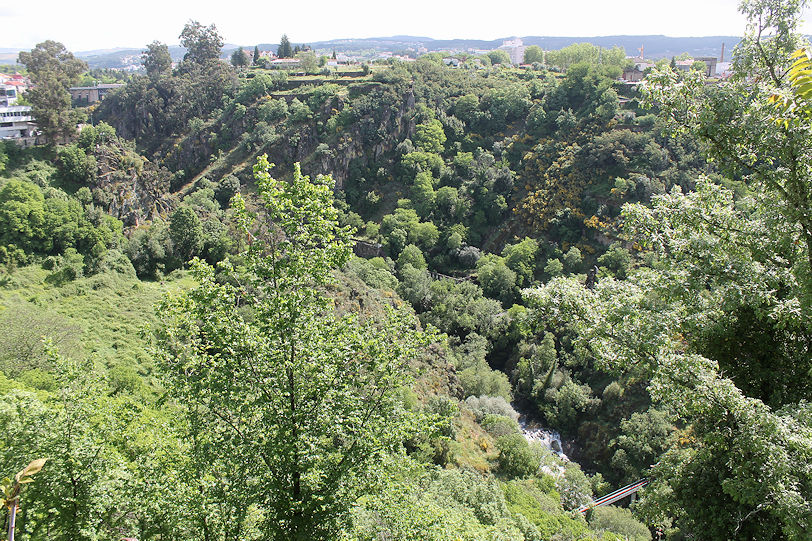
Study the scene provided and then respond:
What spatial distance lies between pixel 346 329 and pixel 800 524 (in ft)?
19.7

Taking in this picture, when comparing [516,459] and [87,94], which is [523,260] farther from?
[87,94]

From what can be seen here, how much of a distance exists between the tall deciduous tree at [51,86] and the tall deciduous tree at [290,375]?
3519 cm

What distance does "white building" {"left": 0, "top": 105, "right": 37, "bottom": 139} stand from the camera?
3400 cm

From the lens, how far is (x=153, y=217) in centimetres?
3372

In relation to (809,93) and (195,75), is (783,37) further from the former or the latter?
(195,75)

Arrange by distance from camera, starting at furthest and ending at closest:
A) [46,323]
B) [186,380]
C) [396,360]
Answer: [46,323]
[396,360]
[186,380]

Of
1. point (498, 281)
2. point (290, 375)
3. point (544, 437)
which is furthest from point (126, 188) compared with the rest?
point (544, 437)

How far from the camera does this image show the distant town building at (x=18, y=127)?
33219 mm

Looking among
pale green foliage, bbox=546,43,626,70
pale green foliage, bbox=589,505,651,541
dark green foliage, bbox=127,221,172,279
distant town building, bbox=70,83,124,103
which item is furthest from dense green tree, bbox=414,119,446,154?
distant town building, bbox=70,83,124,103

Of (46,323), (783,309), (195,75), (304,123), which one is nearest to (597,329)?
(783,309)

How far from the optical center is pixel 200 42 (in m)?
62.5

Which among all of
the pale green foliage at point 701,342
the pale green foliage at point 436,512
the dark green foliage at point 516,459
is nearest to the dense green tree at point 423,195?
the dark green foliage at point 516,459

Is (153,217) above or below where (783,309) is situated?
below

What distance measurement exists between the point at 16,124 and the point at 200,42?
30.4m
